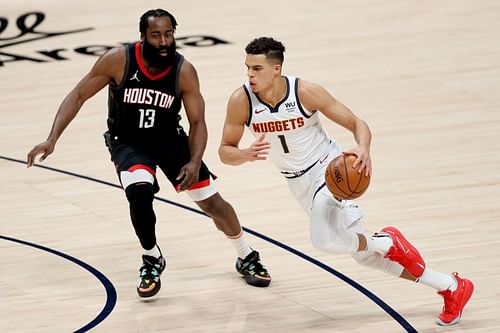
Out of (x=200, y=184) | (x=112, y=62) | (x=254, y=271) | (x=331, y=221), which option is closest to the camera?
(x=331, y=221)

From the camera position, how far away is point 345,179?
7.45 metres

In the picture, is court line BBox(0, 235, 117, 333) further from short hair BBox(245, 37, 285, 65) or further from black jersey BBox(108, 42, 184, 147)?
short hair BBox(245, 37, 285, 65)

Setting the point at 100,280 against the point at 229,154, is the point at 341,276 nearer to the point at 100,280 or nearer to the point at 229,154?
the point at 229,154

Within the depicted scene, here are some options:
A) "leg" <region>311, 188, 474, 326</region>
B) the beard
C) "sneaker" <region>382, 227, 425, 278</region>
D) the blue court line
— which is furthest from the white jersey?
the blue court line

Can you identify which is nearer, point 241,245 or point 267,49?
point 267,49

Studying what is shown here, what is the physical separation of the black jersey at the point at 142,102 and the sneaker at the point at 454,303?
240 centimetres

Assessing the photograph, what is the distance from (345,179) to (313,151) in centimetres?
71

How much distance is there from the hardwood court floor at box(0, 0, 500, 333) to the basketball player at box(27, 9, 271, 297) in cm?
70

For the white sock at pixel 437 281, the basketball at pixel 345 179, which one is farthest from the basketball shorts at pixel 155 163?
the white sock at pixel 437 281

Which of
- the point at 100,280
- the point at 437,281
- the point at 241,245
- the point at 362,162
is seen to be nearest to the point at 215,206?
the point at 241,245

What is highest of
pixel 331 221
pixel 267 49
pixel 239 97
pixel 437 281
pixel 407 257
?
pixel 267 49

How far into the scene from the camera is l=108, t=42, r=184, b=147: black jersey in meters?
8.30

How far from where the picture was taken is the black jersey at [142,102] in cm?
830

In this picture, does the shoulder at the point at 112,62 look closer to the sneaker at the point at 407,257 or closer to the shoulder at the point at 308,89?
the shoulder at the point at 308,89
